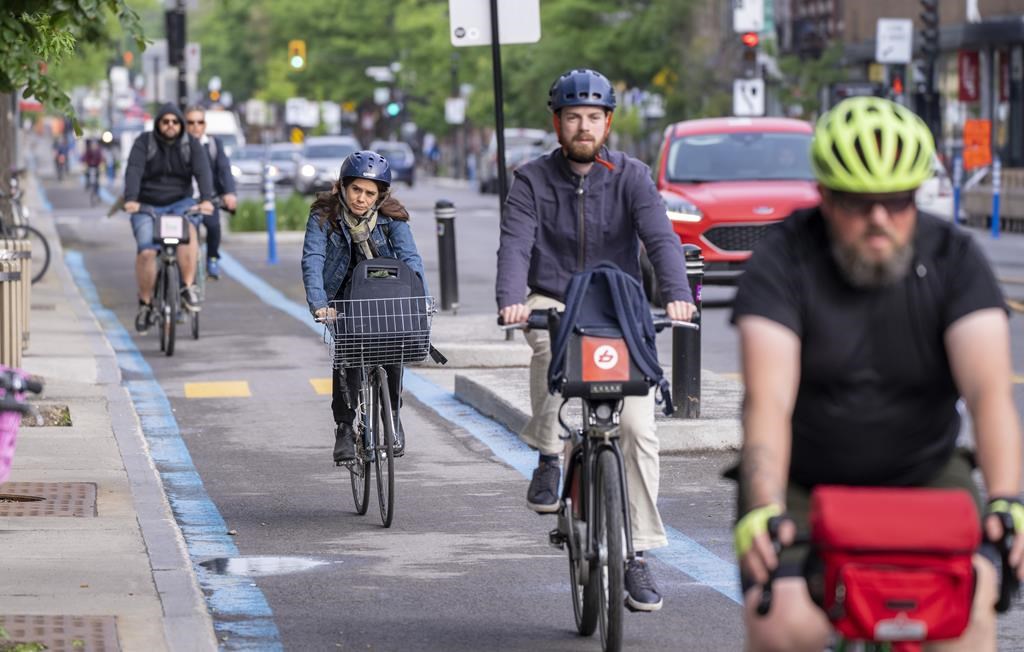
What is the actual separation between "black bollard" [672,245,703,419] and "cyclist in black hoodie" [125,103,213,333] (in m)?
6.33

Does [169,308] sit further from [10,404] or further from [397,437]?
[10,404]

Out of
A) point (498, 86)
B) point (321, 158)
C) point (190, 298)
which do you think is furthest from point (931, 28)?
point (498, 86)

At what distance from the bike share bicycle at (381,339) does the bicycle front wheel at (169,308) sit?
7.37 metres

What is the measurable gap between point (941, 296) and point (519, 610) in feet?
11.5

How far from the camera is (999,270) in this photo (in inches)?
1049

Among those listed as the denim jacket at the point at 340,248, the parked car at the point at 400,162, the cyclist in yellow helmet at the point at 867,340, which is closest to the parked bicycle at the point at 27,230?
the denim jacket at the point at 340,248

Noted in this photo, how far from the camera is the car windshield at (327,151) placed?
60750 mm

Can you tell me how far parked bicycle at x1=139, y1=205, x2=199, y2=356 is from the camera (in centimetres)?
1641

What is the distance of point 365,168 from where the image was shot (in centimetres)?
913

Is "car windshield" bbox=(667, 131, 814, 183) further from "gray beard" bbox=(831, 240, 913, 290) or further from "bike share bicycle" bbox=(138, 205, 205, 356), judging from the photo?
"gray beard" bbox=(831, 240, 913, 290)

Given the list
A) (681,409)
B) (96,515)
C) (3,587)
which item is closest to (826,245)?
(3,587)

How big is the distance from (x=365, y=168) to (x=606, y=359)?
286 cm

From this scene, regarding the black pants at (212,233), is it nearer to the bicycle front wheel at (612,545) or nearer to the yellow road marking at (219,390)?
the yellow road marking at (219,390)

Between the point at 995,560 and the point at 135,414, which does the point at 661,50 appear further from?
the point at 995,560
